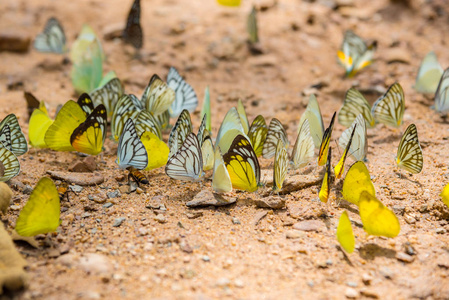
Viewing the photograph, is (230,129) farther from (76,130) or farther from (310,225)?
(76,130)

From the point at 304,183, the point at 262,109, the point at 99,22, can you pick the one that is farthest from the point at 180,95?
the point at 99,22

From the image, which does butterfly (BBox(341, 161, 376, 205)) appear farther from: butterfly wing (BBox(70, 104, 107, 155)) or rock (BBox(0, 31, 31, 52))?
rock (BBox(0, 31, 31, 52))

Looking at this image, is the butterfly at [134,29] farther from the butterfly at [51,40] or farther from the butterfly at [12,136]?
the butterfly at [12,136]

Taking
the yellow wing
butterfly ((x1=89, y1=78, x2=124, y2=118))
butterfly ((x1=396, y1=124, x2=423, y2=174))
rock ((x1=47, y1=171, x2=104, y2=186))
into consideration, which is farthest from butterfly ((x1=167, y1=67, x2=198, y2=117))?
butterfly ((x1=396, y1=124, x2=423, y2=174))

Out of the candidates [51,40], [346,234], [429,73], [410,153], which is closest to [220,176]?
[346,234]

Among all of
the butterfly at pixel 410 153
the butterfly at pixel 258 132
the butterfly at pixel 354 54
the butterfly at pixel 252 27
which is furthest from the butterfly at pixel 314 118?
the butterfly at pixel 252 27

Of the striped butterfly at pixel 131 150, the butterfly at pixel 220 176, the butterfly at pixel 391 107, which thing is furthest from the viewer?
the butterfly at pixel 391 107
